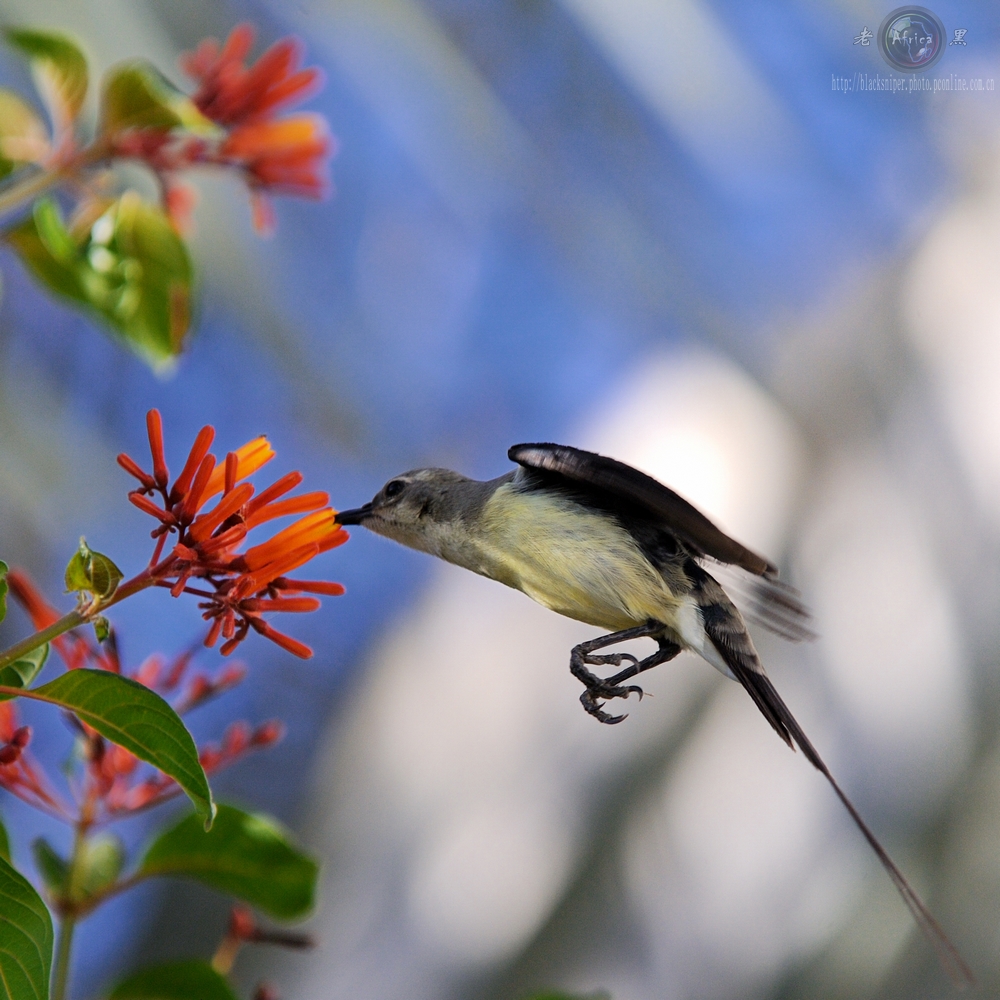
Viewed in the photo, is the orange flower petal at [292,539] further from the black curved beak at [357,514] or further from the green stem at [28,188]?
the black curved beak at [357,514]

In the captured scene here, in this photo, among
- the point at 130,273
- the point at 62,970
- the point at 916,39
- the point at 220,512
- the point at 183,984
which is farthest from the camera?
the point at 916,39

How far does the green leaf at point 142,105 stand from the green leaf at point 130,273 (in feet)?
0.53

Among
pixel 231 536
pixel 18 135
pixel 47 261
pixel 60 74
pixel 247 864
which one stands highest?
pixel 60 74

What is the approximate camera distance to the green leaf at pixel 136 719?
817 millimetres

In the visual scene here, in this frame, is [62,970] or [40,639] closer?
[40,639]

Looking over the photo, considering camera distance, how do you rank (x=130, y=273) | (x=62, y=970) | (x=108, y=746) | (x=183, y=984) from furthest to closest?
(x=130, y=273)
(x=183, y=984)
(x=108, y=746)
(x=62, y=970)

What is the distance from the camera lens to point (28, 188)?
1248 millimetres

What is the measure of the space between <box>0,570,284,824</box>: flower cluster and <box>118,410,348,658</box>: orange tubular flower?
0.61 ft

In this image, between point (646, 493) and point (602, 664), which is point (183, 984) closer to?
point (602, 664)

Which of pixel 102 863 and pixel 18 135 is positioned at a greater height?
pixel 18 135

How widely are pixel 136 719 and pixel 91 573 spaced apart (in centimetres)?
11

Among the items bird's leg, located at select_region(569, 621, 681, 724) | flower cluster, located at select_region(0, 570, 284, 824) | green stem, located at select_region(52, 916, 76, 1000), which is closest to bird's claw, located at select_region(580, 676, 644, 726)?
bird's leg, located at select_region(569, 621, 681, 724)

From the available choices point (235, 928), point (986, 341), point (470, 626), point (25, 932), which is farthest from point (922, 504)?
point (25, 932)

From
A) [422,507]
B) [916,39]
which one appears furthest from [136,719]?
[916,39]
